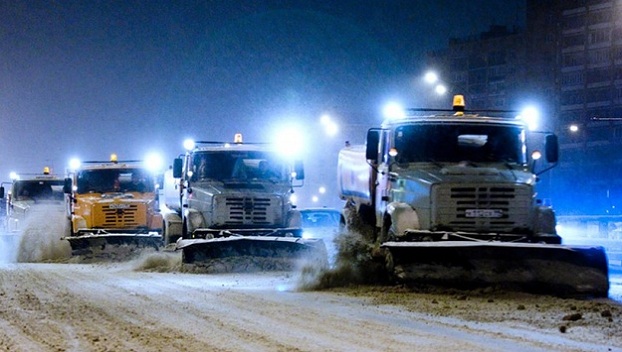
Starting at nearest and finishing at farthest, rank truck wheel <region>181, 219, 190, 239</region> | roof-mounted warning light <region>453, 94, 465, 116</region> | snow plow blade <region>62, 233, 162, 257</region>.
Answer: roof-mounted warning light <region>453, 94, 465, 116</region> → truck wheel <region>181, 219, 190, 239</region> → snow plow blade <region>62, 233, 162, 257</region>

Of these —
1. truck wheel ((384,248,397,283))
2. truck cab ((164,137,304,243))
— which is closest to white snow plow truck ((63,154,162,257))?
truck cab ((164,137,304,243))

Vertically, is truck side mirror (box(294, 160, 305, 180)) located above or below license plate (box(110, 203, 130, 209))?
above

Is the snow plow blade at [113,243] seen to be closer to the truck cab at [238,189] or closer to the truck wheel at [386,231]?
the truck cab at [238,189]

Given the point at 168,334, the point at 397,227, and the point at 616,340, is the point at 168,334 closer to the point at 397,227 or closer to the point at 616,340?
the point at 616,340

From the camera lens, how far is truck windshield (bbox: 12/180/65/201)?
3225 cm

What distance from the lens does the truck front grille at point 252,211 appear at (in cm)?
2130

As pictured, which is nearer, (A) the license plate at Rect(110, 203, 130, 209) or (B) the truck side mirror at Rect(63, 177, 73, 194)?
(B) the truck side mirror at Rect(63, 177, 73, 194)

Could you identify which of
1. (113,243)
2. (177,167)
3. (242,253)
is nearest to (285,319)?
(242,253)

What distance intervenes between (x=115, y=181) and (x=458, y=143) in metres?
13.6

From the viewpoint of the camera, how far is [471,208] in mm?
15141

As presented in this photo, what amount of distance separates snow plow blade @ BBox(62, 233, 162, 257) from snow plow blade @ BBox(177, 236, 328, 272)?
644cm

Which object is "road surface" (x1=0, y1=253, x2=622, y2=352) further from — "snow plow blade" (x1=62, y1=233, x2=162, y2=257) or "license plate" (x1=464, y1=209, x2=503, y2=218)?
"snow plow blade" (x1=62, y1=233, x2=162, y2=257)

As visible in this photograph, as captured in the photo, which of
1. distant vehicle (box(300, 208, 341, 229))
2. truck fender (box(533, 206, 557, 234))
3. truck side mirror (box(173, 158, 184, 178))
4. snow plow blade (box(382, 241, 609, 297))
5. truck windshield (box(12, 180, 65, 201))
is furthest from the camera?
distant vehicle (box(300, 208, 341, 229))

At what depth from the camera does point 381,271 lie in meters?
15.5
